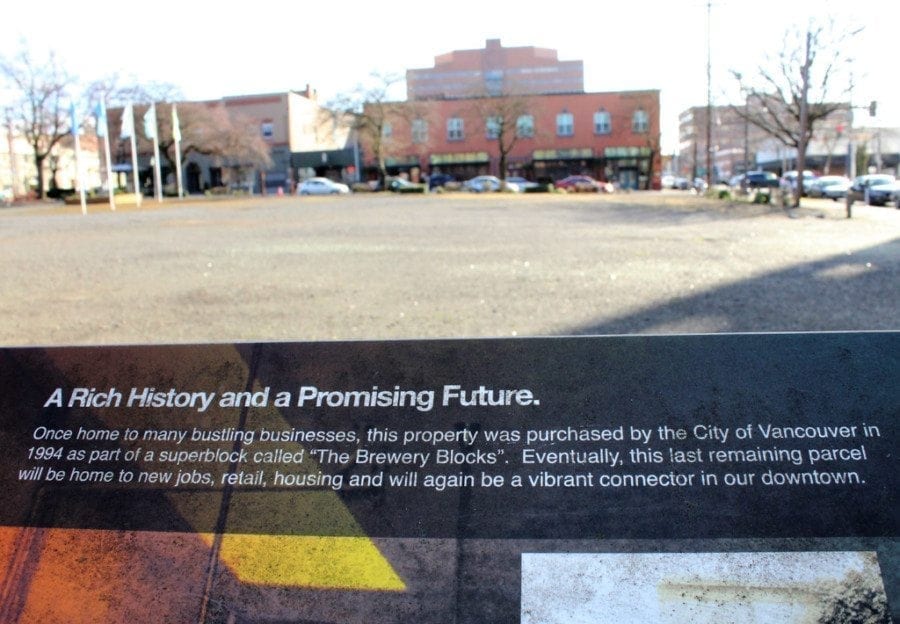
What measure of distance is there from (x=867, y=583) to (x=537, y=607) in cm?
118

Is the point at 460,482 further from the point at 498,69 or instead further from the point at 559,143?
the point at 498,69

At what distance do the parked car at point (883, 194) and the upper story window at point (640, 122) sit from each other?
40.6 m

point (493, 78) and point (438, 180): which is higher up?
point (493, 78)

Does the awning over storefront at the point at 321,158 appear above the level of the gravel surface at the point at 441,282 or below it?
above

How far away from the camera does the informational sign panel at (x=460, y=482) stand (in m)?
3.36

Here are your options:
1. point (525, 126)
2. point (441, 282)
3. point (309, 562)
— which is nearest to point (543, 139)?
point (525, 126)

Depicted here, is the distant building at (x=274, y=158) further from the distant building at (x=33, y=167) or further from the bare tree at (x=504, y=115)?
the bare tree at (x=504, y=115)

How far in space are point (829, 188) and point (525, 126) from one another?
33791mm

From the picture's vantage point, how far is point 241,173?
8662 cm

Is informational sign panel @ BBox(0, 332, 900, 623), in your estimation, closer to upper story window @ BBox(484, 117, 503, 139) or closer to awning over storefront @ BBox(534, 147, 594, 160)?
upper story window @ BBox(484, 117, 503, 139)

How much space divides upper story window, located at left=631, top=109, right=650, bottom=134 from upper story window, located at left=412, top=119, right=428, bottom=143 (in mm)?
19143

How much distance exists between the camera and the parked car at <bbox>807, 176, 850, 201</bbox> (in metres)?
55.0

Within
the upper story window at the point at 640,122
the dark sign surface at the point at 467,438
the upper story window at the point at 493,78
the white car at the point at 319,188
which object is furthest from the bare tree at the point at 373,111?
the dark sign surface at the point at 467,438

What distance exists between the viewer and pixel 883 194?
147 ft
